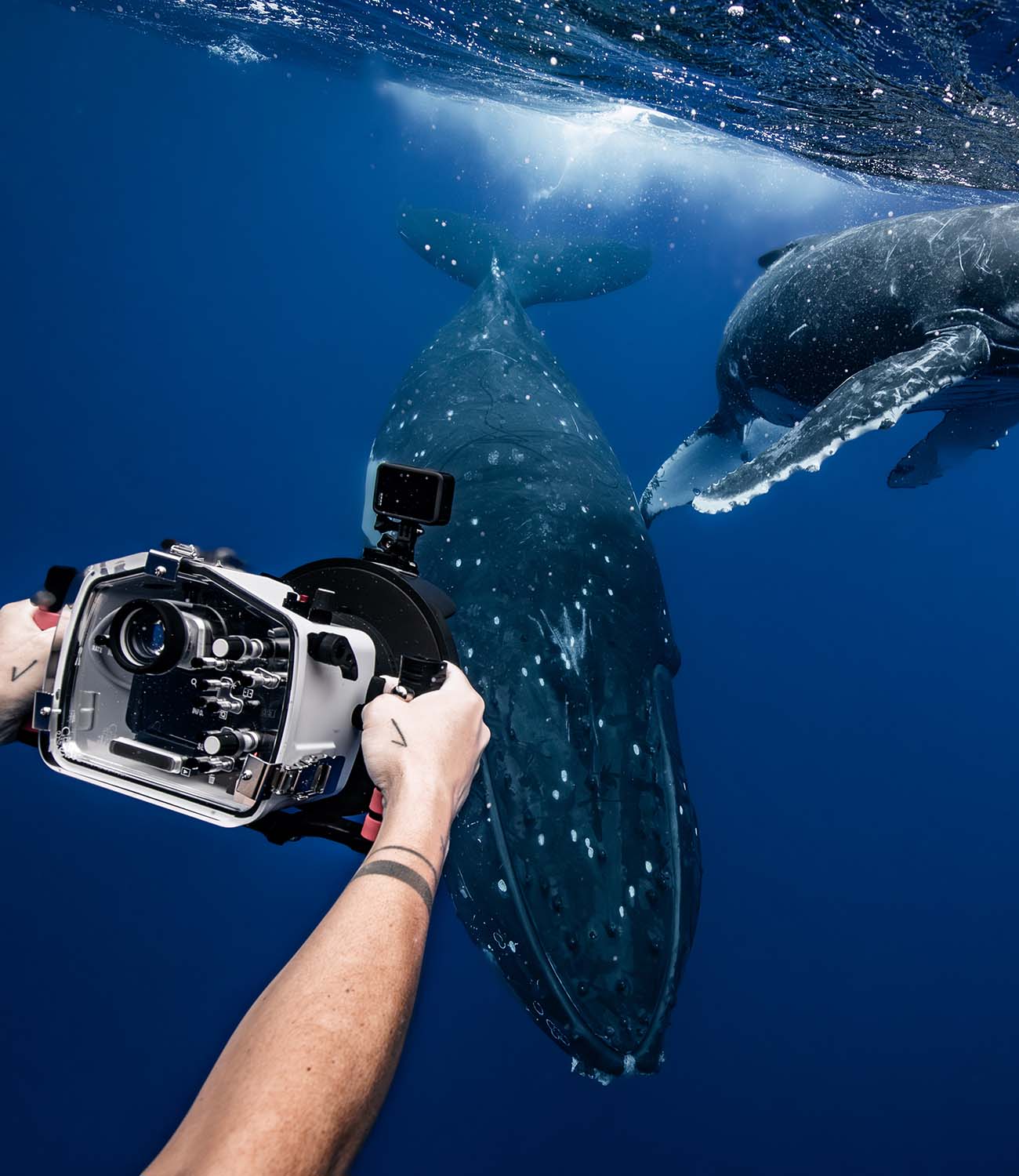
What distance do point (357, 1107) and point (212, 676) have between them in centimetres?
94

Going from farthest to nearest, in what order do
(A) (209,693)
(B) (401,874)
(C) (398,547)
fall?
1. (C) (398,547)
2. (A) (209,693)
3. (B) (401,874)

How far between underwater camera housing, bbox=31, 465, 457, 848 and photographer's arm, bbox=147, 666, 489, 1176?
23 cm

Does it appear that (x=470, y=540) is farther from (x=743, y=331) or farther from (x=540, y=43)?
(x=540, y=43)

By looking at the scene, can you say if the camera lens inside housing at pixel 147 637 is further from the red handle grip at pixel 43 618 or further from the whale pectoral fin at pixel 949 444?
the whale pectoral fin at pixel 949 444

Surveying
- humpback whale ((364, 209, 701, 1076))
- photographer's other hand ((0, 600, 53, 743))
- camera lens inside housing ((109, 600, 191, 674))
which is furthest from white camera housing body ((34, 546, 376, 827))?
humpback whale ((364, 209, 701, 1076))

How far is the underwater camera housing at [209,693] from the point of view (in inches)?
65.5

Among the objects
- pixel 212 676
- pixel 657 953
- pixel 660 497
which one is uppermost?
pixel 212 676

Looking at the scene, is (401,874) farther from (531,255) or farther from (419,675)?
(531,255)

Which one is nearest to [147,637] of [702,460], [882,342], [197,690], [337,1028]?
[197,690]

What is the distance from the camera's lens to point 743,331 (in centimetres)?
735

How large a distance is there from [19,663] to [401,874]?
1318 mm

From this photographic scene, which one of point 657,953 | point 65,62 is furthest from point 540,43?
point 65,62

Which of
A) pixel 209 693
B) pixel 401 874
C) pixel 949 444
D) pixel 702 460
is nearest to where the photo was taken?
pixel 401 874

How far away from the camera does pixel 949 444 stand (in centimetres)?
754
